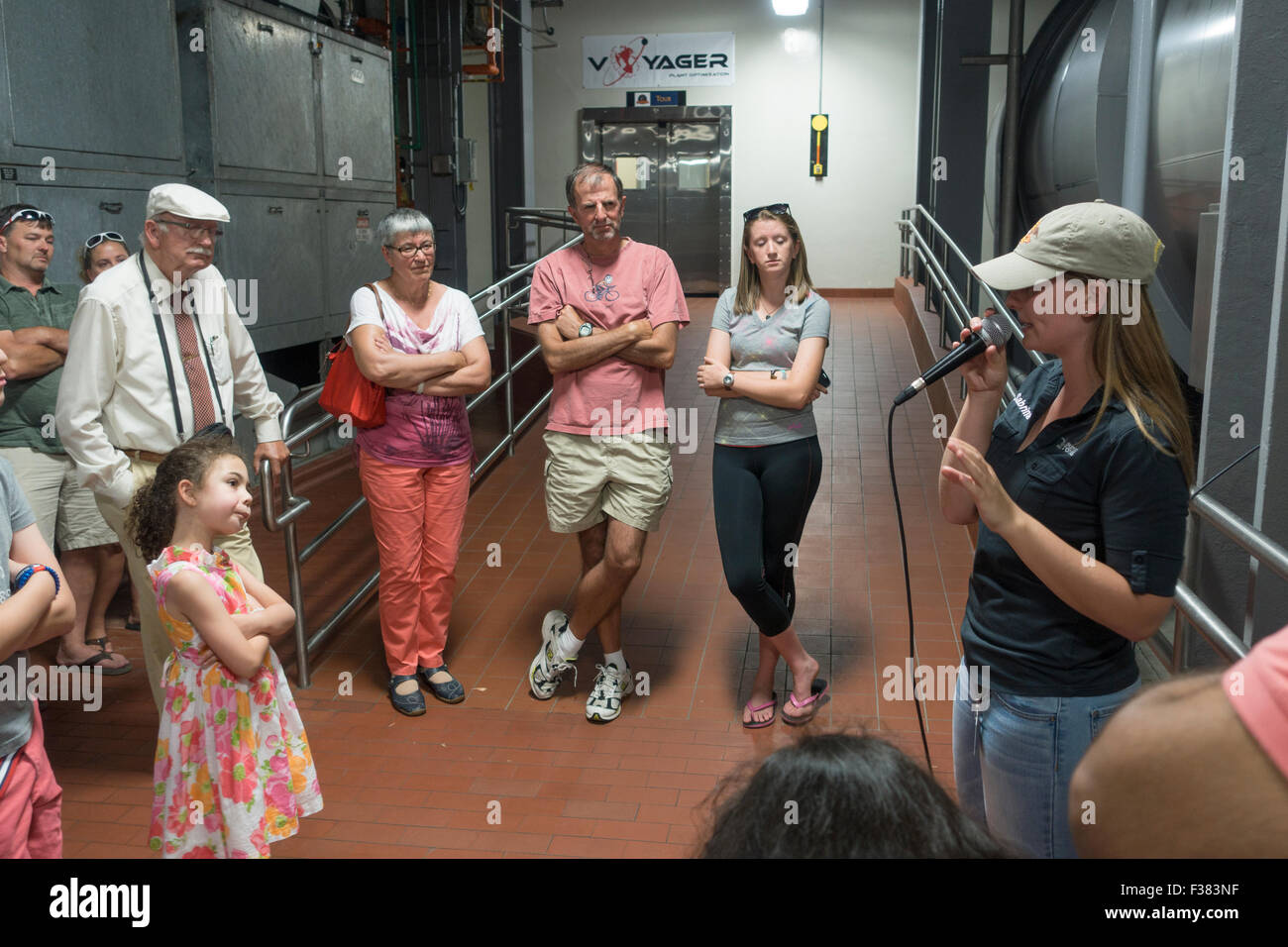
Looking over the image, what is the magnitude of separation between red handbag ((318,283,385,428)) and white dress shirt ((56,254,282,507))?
21.1 inches

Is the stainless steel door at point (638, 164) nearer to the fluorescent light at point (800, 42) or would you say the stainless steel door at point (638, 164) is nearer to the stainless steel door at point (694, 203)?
the stainless steel door at point (694, 203)

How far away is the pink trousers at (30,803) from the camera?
1.93 meters

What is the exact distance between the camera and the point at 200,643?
99.8 inches

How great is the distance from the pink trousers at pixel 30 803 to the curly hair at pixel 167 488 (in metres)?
0.65

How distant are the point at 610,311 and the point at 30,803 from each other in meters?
2.38

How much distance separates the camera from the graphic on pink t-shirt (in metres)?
3.83

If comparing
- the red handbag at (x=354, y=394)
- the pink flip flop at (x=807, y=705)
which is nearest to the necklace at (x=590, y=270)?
the red handbag at (x=354, y=394)

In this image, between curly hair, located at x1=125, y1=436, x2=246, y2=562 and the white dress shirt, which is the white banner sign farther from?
curly hair, located at x1=125, y1=436, x2=246, y2=562

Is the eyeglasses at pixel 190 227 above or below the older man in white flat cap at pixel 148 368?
above

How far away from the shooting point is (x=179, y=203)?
3119 mm

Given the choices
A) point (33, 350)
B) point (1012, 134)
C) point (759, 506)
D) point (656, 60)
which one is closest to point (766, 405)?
point (759, 506)

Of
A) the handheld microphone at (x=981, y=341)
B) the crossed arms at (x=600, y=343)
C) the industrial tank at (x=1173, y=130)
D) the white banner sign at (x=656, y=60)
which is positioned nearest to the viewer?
the handheld microphone at (x=981, y=341)
